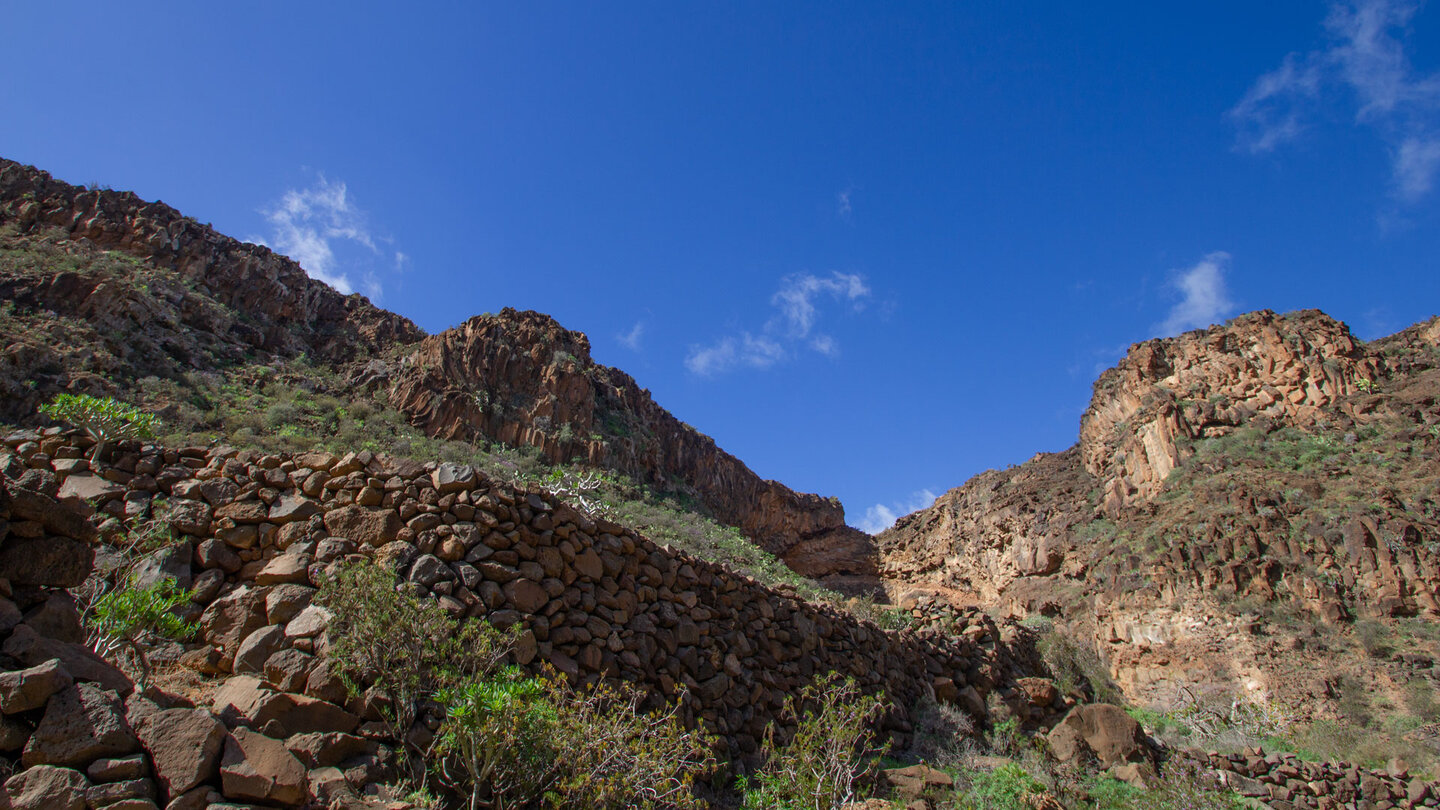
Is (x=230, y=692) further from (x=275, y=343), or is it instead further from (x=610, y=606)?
(x=275, y=343)

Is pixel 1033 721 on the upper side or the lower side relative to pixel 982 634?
lower

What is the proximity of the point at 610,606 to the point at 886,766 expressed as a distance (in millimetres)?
4257

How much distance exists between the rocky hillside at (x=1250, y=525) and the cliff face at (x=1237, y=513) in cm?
5

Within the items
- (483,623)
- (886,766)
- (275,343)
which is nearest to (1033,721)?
(886,766)

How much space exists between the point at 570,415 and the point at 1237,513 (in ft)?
79.6

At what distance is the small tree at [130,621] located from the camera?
441cm

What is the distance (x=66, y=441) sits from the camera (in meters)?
6.31

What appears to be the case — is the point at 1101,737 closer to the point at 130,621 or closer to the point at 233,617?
the point at 233,617

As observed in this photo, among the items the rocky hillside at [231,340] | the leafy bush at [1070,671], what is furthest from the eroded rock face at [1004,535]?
the rocky hillside at [231,340]

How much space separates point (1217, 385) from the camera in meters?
26.8

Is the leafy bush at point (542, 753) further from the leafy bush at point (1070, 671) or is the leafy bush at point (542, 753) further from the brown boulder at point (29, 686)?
the leafy bush at point (1070, 671)

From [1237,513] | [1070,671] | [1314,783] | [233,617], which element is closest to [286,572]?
[233,617]

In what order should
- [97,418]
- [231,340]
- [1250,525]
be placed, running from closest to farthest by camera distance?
[97,418]
[1250,525]
[231,340]

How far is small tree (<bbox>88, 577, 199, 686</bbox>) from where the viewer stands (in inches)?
173
